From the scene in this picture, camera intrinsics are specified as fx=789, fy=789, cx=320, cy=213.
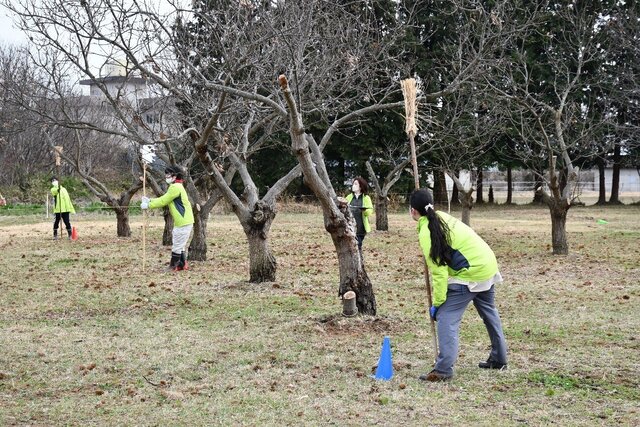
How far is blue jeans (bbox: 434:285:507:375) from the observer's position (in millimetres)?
6469

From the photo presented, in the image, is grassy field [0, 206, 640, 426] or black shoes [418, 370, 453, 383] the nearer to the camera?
grassy field [0, 206, 640, 426]

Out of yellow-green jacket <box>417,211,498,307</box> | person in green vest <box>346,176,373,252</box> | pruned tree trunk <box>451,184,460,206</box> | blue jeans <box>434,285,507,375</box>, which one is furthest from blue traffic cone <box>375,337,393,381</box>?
pruned tree trunk <box>451,184,460,206</box>

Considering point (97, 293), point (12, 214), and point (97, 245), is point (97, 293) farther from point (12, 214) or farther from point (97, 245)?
point (12, 214)

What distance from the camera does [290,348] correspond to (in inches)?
304

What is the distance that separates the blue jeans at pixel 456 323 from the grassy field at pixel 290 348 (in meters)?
0.19

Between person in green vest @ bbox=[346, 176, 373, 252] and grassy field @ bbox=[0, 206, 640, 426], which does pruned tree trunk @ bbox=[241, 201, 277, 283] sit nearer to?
grassy field @ bbox=[0, 206, 640, 426]

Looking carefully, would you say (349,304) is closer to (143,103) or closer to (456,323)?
(456,323)

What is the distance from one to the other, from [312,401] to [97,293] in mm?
6290

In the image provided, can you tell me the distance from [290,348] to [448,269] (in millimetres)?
1968

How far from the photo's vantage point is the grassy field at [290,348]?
577cm

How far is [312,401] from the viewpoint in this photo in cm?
598

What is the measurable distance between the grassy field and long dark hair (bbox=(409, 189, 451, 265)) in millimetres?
1043

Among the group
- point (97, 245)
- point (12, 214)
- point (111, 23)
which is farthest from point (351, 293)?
point (12, 214)

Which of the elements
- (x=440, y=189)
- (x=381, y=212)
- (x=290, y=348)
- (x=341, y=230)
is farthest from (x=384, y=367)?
(x=440, y=189)
